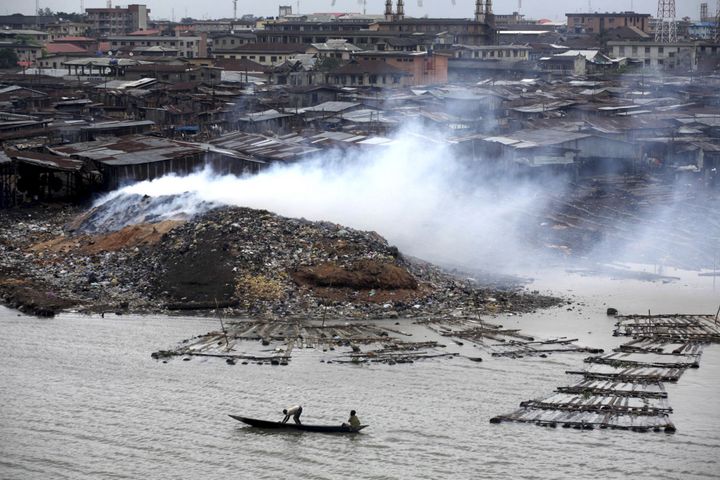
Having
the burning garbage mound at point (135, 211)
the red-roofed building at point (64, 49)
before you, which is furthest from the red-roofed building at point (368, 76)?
the burning garbage mound at point (135, 211)

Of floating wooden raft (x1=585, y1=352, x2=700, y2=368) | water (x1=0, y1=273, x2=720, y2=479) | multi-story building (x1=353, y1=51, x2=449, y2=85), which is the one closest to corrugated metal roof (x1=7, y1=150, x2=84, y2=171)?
water (x1=0, y1=273, x2=720, y2=479)

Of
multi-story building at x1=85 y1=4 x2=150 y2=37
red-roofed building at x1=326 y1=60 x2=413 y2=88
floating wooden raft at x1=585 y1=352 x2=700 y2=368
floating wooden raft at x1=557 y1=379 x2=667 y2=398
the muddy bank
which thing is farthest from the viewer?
multi-story building at x1=85 y1=4 x2=150 y2=37

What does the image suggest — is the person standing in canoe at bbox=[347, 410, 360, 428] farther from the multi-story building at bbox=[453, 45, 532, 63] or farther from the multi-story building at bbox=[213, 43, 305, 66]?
the multi-story building at bbox=[453, 45, 532, 63]

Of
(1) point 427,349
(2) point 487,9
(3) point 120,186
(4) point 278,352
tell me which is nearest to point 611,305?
(1) point 427,349

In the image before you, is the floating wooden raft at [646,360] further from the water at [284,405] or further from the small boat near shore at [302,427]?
the small boat near shore at [302,427]

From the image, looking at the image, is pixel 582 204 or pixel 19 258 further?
pixel 582 204

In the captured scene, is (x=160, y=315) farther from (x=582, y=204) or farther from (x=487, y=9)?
(x=487, y=9)

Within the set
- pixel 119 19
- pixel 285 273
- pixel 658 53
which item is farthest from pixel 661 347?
pixel 119 19
